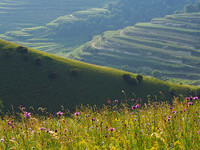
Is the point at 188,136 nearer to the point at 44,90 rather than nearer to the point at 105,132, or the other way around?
the point at 105,132

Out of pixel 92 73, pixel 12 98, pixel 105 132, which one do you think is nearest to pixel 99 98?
pixel 92 73

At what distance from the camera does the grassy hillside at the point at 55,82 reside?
284 feet

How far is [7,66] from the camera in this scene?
95.1 meters


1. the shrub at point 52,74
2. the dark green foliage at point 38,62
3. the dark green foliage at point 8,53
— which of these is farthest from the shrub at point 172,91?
the dark green foliage at point 8,53

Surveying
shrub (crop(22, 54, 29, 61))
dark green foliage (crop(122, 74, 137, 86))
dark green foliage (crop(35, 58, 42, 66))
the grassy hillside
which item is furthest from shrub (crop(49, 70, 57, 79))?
dark green foliage (crop(122, 74, 137, 86))

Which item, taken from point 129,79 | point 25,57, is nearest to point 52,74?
point 25,57

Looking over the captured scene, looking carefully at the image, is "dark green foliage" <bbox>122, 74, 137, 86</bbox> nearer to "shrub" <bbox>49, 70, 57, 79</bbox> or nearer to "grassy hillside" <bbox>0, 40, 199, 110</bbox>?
"grassy hillside" <bbox>0, 40, 199, 110</bbox>

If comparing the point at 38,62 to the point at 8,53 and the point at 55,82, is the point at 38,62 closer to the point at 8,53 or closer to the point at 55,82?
the point at 55,82

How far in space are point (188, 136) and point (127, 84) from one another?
99.8m

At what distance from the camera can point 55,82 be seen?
96312 millimetres

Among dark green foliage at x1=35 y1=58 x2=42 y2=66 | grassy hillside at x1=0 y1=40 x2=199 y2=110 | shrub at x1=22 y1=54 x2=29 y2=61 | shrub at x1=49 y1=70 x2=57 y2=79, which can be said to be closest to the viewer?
grassy hillside at x1=0 y1=40 x2=199 y2=110

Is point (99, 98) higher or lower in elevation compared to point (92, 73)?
lower

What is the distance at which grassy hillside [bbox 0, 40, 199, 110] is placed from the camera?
284ft

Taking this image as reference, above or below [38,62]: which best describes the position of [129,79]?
below
